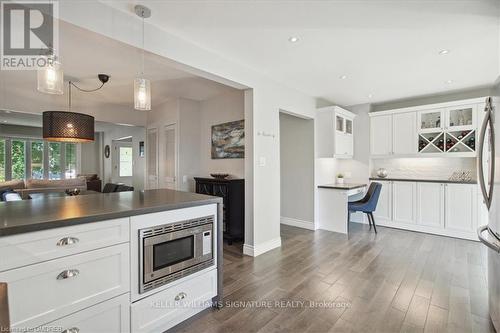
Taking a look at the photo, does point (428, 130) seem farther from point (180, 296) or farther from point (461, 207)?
point (180, 296)

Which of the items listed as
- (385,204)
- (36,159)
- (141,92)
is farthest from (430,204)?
(36,159)

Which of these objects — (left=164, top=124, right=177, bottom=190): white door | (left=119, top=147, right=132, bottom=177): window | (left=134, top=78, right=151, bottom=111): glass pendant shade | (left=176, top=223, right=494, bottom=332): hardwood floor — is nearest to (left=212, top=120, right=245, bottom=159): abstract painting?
(left=164, top=124, right=177, bottom=190): white door

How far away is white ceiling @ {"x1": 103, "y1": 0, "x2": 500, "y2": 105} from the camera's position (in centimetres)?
198

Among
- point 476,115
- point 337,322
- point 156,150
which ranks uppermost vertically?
point 476,115

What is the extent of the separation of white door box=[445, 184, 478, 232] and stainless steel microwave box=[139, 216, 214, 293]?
14.0 ft

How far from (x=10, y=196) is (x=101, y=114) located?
7.46ft

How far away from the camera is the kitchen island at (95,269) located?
1174mm

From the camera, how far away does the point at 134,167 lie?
6.55m

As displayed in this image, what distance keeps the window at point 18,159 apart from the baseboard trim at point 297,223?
9.00 m

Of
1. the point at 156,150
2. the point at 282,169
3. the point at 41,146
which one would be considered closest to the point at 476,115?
the point at 282,169

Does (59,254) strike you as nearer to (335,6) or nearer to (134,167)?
(335,6)

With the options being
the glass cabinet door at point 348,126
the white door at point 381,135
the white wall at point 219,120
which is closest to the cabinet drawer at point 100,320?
the white wall at point 219,120

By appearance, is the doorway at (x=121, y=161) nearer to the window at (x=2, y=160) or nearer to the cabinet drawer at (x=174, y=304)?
the window at (x=2, y=160)

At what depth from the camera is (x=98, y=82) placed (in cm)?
389
